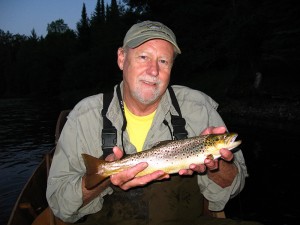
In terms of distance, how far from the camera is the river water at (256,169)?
9.20 metres

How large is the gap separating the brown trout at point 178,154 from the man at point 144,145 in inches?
4.1

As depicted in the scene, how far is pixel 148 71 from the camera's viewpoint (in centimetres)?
366

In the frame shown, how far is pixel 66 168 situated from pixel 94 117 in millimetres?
685

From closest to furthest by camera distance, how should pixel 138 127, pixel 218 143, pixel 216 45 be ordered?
pixel 218 143
pixel 138 127
pixel 216 45

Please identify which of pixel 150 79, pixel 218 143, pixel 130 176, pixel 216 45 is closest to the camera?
pixel 130 176

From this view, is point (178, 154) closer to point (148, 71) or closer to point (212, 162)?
point (212, 162)

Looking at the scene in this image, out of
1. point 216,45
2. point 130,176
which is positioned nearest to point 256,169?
point 130,176

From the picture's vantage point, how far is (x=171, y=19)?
37375 mm

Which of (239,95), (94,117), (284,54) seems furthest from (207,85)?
(94,117)

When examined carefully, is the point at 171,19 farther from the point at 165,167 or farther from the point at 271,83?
the point at 165,167

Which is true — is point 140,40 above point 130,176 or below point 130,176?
above

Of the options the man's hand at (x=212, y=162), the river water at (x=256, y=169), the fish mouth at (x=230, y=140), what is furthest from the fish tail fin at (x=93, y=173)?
the river water at (x=256, y=169)

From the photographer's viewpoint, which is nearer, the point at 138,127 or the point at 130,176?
the point at 130,176

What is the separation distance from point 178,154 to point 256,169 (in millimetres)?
10029
